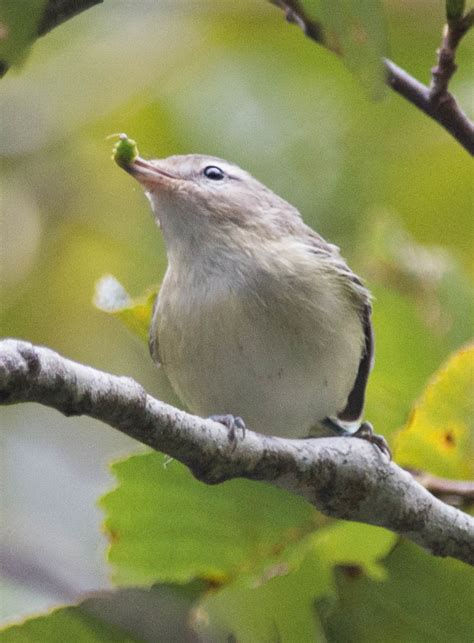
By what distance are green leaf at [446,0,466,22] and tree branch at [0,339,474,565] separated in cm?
89

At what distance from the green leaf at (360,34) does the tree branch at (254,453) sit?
0.67 meters

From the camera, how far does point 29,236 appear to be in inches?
242

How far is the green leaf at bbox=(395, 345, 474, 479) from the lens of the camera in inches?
136

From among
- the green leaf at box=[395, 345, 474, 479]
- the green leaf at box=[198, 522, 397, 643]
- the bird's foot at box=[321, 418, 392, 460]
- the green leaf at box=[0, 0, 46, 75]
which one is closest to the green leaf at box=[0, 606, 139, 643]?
the green leaf at box=[198, 522, 397, 643]

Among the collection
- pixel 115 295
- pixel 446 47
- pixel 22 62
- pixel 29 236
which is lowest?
pixel 29 236

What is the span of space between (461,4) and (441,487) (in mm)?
1640

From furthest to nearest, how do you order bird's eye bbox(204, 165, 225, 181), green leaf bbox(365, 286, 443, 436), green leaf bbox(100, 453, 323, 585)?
bird's eye bbox(204, 165, 225, 181), green leaf bbox(365, 286, 443, 436), green leaf bbox(100, 453, 323, 585)

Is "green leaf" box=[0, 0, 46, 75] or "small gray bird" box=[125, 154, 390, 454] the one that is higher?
"green leaf" box=[0, 0, 46, 75]

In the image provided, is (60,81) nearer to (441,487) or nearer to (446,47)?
(441,487)

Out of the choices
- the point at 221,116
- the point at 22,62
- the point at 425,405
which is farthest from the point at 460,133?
the point at 221,116

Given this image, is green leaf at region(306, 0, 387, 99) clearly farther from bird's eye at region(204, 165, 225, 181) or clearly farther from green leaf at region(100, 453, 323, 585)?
bird's eye at region(204, 165, 225, 181)

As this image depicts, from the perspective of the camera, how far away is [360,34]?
1.61 metres

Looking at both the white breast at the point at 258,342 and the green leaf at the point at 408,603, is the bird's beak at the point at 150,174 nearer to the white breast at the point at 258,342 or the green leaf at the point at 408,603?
the white breast at the point at 258,342

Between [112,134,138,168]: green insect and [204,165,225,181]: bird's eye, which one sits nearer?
[112,134,138,168]: green insect
